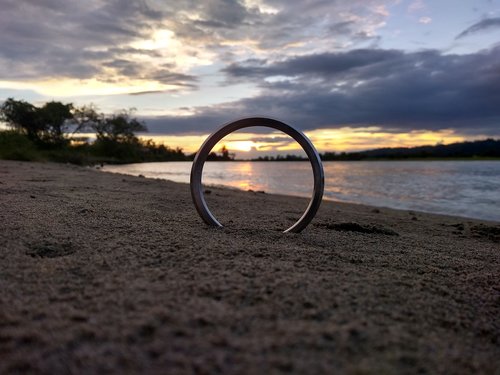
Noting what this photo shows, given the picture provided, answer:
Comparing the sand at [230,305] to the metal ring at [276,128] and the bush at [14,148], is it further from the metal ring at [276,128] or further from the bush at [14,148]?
the bush at [14,148]

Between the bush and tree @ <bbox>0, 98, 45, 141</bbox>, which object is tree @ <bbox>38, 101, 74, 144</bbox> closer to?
tree @ <bbox>0, 98, 45, 141</bbox>

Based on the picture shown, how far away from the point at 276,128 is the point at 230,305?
2.53 m

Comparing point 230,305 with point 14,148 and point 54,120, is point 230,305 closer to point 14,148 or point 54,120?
point 14,148

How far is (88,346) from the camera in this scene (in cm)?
145

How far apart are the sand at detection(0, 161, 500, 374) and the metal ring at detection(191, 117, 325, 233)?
19.7 inches

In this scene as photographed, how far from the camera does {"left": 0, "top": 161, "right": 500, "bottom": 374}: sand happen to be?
1415 mm

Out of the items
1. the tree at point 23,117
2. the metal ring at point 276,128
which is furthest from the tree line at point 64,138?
the metal ring at point 276,128

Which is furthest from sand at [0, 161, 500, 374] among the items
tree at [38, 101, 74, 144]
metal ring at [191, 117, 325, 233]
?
tree at [38, 101, 74, 144]

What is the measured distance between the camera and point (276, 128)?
4.06 m

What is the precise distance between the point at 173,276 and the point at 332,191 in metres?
14.3

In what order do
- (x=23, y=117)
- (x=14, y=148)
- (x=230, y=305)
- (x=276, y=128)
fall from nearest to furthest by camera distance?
(x=230, y=305) → (x=276, y=128) → (x=14, y=148) → (x=23, y=117)

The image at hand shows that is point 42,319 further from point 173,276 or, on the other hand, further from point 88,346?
point 173,276

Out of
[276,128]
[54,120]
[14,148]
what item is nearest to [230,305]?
[276,128]

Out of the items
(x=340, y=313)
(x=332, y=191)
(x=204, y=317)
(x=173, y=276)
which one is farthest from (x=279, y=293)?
(x=332, y=191)
